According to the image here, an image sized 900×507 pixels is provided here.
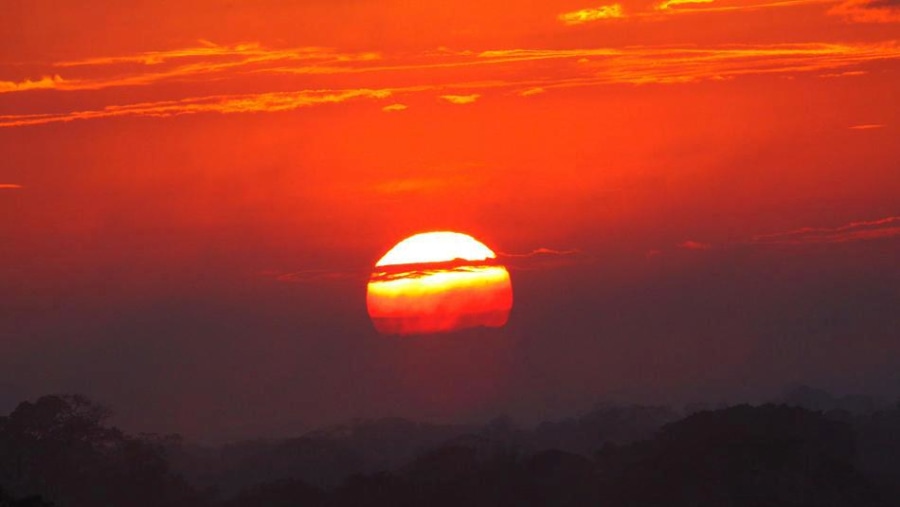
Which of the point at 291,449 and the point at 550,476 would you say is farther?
the point at 291,449

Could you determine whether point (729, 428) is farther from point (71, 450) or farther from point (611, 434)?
point (611, 434)

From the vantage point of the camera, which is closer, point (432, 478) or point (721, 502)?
point (721, 502)

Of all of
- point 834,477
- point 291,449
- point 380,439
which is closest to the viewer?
point 834,477

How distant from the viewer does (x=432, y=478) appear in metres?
97.9

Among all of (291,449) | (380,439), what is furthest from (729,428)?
(380,439)

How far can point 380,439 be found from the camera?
170625 mm

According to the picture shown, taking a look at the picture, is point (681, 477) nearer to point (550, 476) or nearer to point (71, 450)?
point (550, 476)

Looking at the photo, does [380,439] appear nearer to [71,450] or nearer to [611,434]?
[611,434]

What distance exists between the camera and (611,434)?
526ft

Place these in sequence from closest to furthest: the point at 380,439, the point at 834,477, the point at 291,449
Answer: the point at 834,477 → the point at 291,449 → the point at 380,439

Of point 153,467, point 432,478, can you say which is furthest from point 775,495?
point 153,467

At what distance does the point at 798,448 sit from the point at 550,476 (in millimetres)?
13414

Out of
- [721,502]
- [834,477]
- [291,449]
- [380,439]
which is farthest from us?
[380,439]

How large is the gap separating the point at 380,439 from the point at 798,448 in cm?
7564
